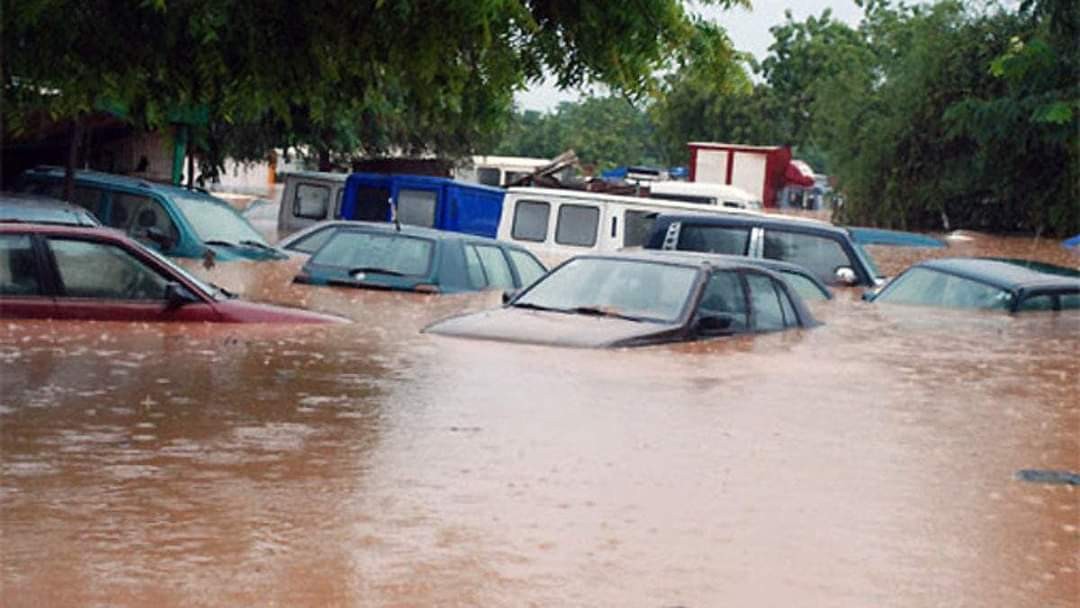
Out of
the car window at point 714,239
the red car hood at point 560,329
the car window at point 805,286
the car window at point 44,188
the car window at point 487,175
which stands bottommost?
the red car hood at point 560,329

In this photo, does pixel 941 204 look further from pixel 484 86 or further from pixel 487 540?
pixel 487 540

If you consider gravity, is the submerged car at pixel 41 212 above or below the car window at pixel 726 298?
above

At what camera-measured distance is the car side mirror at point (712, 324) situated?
1533 cm

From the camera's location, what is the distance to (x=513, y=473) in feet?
33.6

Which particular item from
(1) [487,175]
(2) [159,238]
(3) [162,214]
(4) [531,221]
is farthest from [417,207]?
(1) [487,175]

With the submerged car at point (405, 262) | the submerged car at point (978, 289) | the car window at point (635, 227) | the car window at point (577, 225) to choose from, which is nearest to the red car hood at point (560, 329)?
the submerged car at point (405, 262)

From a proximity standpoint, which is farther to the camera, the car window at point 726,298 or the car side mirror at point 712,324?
the car window at point 726,298

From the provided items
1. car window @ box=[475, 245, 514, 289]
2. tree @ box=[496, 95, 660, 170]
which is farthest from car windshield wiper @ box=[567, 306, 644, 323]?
tree @ box=[496, 95, 660, 170]

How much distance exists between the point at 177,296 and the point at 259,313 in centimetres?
107

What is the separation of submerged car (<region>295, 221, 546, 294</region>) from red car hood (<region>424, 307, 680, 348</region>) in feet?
14.6

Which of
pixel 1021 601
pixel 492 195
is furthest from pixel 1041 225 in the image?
pixel 1021 601

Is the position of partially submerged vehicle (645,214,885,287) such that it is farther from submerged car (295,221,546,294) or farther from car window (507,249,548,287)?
submerged car (295,221,546,294)

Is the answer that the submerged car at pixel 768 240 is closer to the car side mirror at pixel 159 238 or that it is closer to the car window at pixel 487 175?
the car side mirror at pixel 159 238

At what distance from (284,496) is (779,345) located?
7.98 m
